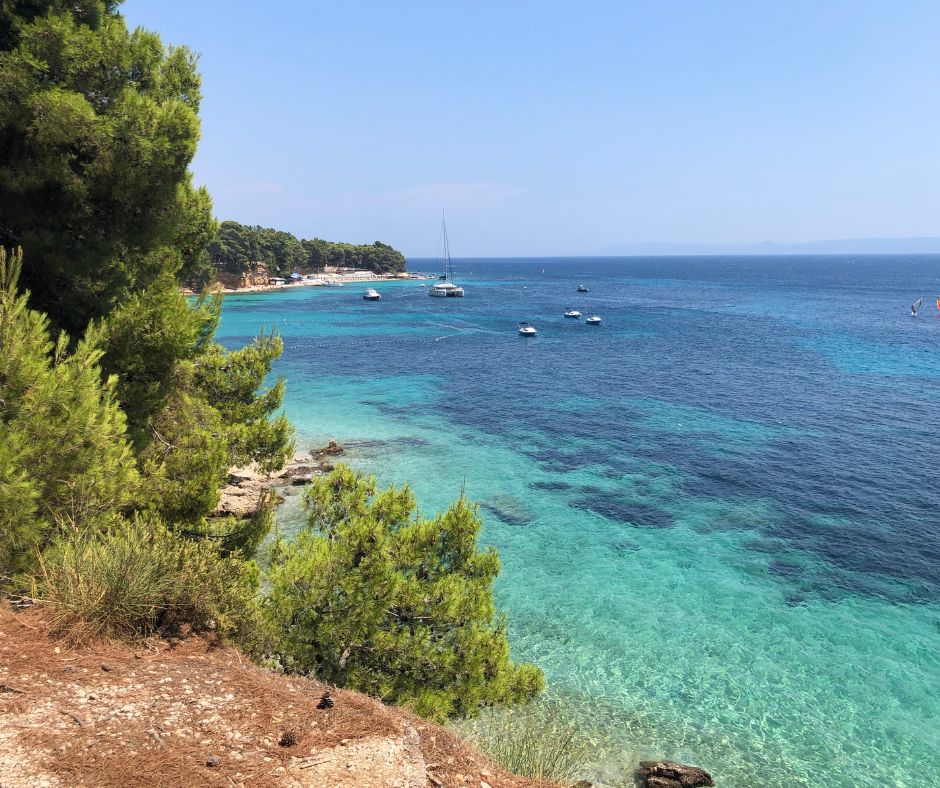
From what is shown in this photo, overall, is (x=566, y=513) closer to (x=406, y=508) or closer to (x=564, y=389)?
(x=406, y=508)

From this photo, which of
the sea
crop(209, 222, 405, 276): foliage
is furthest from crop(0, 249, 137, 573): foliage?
crop(209, 222, 405, 276): foliage

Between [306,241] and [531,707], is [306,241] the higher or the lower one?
the higher one

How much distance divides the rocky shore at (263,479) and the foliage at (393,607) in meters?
13.1

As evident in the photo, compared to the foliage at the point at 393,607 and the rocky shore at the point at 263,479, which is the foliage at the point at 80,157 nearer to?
the foliage at the point at 393,607

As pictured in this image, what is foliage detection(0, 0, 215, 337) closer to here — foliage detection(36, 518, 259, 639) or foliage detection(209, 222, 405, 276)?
foliage detection(36, 518, 259, 639)

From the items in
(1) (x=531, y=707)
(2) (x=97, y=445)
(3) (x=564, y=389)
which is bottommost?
(1) (x=531, y=707)

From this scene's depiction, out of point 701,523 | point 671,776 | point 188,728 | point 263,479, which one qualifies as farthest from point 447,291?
point 188,728

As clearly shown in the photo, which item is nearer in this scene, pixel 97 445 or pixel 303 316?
pixel 97 445

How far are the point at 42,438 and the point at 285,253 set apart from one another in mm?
133731

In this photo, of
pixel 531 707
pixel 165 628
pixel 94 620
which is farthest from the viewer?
pixel 531 707

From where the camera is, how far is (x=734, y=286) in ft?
534

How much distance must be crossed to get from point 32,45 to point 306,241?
154653 millimetres

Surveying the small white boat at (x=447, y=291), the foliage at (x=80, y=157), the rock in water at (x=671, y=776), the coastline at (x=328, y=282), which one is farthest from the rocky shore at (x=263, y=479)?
the small white boat at (x=447, y=291)

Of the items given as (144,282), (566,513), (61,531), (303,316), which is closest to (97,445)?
(61,531)
